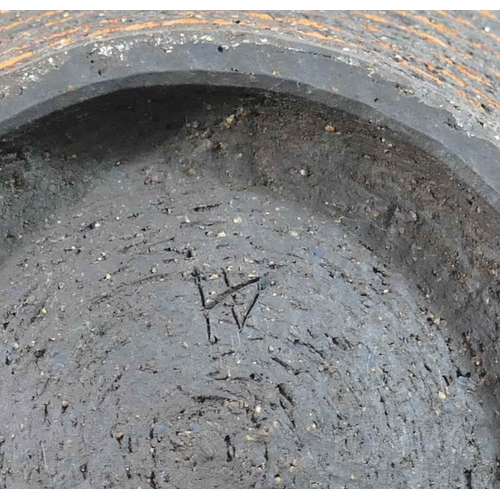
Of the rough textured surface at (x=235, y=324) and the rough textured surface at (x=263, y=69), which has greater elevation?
the rough textured surface at (x=263, y=69)

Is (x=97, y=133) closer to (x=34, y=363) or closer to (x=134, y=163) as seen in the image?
(x=134, y=163)

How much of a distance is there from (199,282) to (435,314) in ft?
1.55

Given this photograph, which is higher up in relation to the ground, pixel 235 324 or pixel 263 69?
pixel 263 69

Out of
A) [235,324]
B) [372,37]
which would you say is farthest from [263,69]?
[235,324]

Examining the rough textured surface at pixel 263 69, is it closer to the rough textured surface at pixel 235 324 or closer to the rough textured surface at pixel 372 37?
the rough textured surface at pixel 372 37

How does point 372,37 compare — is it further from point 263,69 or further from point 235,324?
point 235,324

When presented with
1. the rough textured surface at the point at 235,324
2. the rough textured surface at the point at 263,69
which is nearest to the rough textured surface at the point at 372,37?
the rough textured surface at the point at 263,69

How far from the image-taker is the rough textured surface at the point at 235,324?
1.50 m

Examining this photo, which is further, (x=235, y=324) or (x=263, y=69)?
(x=235, y=324)

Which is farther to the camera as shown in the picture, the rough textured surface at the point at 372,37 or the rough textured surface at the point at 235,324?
the rough textured surface at the point at 235,324

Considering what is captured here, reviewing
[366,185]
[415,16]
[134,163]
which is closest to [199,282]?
[134,163]

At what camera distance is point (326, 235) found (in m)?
1.58

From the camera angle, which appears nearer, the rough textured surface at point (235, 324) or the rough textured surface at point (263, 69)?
the rough textured surface at point (263, 69)

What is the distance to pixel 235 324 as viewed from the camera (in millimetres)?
1566
